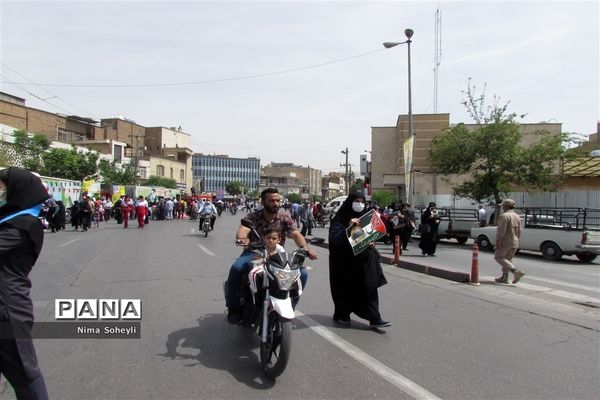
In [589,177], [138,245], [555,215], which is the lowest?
[138,245]

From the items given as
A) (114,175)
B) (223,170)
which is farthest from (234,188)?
(114,175)

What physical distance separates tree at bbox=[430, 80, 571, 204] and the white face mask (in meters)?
15.7

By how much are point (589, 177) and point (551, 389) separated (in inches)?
1097

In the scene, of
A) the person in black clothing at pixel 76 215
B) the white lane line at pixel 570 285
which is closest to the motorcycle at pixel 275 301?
the white lane line at pixel 570 285

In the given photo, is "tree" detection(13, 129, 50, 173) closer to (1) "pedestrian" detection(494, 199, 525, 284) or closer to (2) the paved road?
(2) the paved road

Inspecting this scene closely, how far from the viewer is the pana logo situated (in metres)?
5.82

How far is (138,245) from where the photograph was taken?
16062mm

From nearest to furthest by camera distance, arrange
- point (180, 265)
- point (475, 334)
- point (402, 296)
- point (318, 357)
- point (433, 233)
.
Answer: point (318, 357) < point (475, 334) < point (402, 296) < point (180, 265) < point (433, 233)

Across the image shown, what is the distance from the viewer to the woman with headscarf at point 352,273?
6086 millimetres

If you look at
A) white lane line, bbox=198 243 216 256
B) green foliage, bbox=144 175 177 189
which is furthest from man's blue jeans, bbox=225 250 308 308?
green foliage, bbox=144 175 177 189

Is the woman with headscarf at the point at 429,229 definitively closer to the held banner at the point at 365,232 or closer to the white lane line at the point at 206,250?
the white lane line at the point at 206,250

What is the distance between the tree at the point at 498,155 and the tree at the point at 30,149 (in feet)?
94.8

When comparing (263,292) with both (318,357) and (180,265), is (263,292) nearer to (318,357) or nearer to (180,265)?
(318,357)

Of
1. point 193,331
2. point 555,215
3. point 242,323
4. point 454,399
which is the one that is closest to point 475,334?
point 454,399
